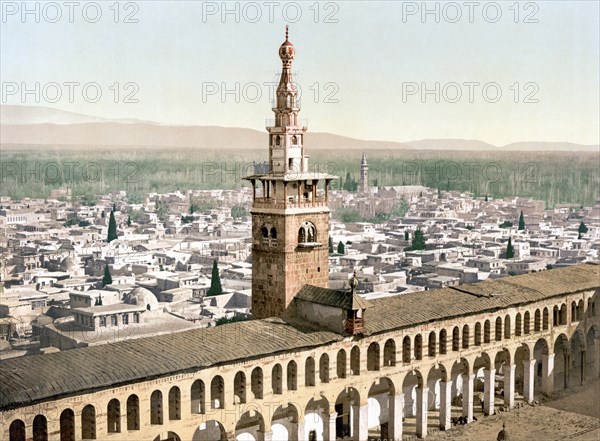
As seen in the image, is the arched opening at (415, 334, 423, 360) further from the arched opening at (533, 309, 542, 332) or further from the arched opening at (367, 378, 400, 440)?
the arched opening at (533, 309, 542, 332)

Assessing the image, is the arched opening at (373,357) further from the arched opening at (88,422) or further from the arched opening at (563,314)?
the arched opening at (563,314)

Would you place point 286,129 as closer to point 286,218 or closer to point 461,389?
point 286,218

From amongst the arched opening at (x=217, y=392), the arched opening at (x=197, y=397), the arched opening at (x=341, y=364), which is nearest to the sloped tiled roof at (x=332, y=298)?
the arched opening at (x=341, y=364)

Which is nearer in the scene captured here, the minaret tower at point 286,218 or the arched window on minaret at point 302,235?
the minaret tower at point 286,218

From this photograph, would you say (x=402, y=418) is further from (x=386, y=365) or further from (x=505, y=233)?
(x=505, y=233)

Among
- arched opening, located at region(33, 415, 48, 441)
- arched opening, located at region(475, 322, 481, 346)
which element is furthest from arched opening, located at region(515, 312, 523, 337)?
arched opening, located at region(33, 415, 48, 441)
